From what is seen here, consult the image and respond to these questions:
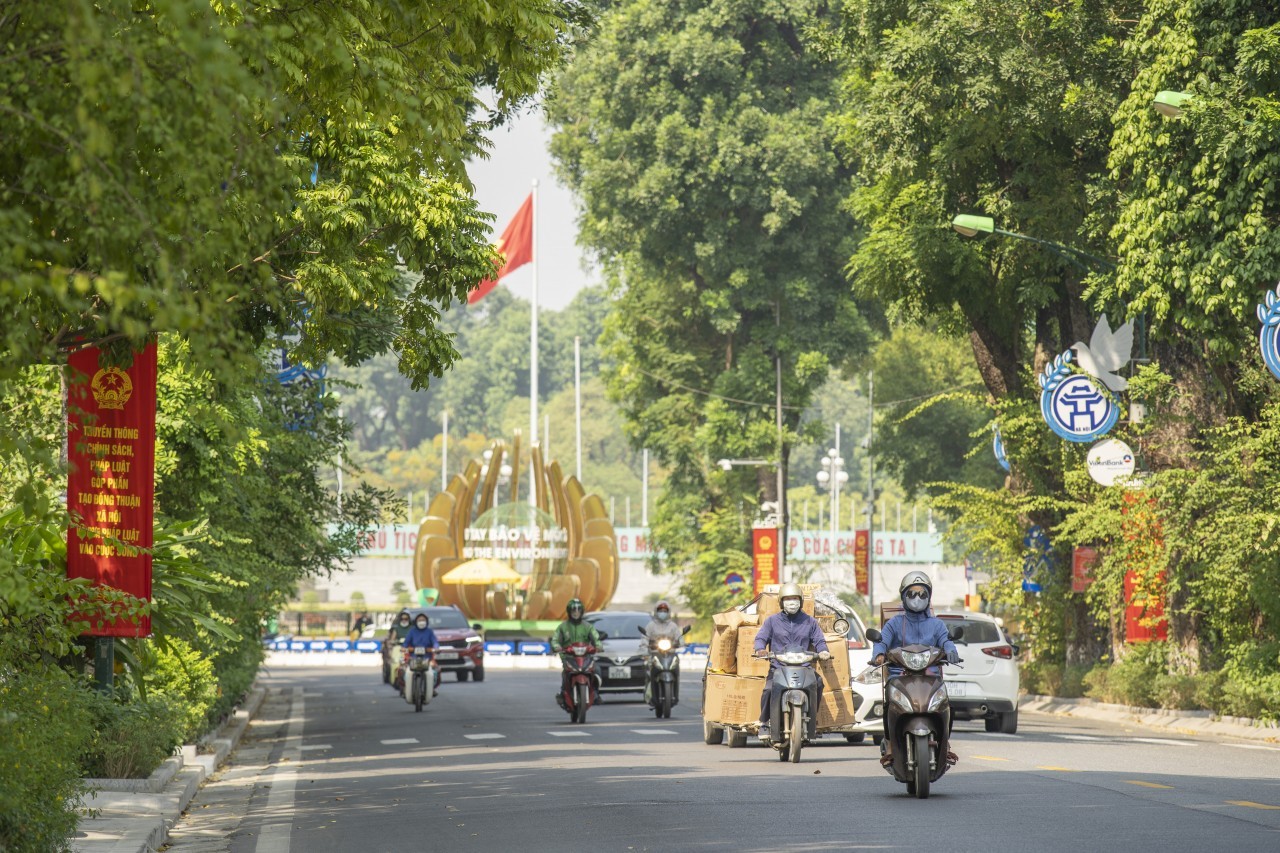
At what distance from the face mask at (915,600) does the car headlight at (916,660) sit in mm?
493

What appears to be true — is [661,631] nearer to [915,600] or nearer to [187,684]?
[187,684]

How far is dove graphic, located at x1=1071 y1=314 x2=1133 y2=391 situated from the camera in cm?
3119

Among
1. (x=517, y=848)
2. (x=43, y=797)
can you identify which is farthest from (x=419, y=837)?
(x=43, y=797)

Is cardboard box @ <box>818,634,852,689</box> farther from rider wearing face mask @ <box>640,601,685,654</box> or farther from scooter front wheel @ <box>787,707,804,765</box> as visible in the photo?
rider wearing face mask @ <box>640,601,685,654</box>

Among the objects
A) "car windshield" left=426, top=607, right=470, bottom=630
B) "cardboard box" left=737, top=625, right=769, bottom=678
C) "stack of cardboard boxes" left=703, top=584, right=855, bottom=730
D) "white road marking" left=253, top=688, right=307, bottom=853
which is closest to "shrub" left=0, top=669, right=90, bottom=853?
"white road marking" left=253, top=688, right=307, bottom=853

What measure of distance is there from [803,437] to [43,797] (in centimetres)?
4933

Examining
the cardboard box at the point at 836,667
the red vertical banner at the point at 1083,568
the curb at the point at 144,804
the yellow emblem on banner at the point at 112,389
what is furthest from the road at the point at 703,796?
the red vertical banner at the point at 1083,568

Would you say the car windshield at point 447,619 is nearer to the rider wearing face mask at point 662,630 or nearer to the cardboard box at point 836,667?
the rider wearing face mask at point 662,630

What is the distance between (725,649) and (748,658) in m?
0.46

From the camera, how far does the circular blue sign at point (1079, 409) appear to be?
3033cm

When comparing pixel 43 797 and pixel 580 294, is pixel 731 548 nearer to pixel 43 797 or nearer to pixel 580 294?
pixel 43 797

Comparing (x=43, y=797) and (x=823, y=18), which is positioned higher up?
(x=823, y=18)

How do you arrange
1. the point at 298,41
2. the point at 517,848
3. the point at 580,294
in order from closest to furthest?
the point at 298,41, the point at 517,848, the point at 580,294

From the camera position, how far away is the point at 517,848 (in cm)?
1184
